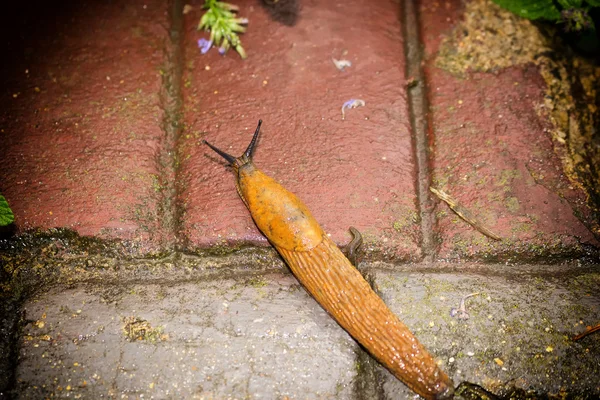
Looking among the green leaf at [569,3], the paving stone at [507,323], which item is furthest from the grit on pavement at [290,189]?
the green leaf at [569,3]

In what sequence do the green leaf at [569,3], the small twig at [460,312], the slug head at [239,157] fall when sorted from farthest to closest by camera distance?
the green leaf at [569,3] < the slug head at [239,157] < the small twig at [460,312]

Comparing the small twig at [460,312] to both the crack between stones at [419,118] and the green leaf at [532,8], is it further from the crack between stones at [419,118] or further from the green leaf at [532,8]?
the green leaf at [532,8]

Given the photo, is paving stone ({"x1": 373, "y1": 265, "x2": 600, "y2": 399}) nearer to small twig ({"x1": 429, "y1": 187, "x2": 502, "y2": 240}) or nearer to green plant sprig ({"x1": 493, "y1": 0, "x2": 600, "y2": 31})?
small twig ({"x1": 429, "y1": 187, "x2": 502, "y2": 240})

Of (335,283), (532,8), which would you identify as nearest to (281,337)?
(335,283)

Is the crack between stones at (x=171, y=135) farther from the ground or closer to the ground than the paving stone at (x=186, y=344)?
farther from the ground

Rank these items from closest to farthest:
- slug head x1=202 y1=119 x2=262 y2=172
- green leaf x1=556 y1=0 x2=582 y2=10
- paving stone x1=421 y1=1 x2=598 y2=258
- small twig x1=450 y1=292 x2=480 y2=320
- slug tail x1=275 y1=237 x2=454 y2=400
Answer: slug tail x1=275 y1=237 x2=454 y2=400
small twig x1=450 y1=292 x2=480 y2=320
paving stone x1=421 y1=1 x2=598 y2=258
slug head x1=202 y1=119 x2=262 y2=172
green leaf x1=556 y1=0 x2=582 y2=10

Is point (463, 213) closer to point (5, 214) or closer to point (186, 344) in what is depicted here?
point (186, 344)

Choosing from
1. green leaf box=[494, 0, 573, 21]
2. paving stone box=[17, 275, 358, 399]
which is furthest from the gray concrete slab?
green leaf box=[494, 0, 573, 21]
